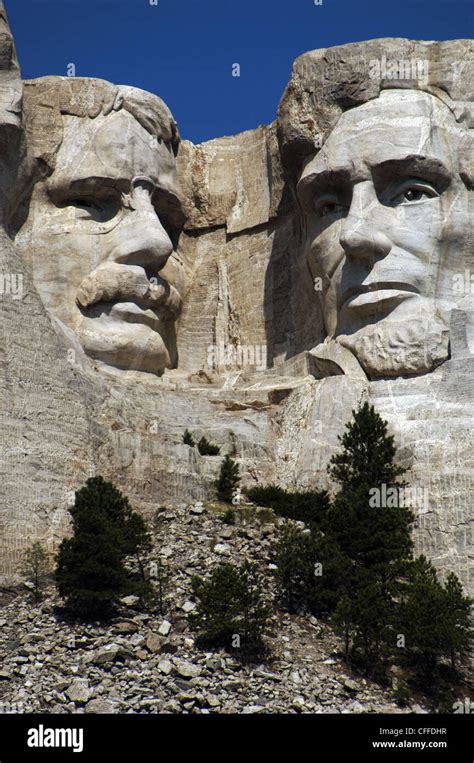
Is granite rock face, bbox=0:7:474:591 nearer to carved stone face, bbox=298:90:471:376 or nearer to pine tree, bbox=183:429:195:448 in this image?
carved stone face, bbox=298:90:471:376

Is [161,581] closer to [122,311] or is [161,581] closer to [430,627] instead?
[430,627]

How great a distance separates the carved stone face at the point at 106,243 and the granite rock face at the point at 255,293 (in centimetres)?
4

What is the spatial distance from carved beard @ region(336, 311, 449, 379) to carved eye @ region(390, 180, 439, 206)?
82.3 inches

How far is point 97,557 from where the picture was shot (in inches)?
1130

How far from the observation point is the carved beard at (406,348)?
34.2m

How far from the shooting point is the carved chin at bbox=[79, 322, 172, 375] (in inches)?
1400

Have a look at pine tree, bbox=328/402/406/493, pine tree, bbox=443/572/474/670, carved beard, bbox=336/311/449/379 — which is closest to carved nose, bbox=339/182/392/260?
carved beard, bbox=336/311/449/379

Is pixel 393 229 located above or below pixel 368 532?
above

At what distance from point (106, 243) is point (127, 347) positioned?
2004 mm

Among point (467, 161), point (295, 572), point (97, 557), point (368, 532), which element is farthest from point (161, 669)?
point (467, 161)

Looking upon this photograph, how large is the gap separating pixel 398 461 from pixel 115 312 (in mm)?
6051

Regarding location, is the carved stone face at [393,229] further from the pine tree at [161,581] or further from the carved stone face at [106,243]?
the pine tree at [161,581]

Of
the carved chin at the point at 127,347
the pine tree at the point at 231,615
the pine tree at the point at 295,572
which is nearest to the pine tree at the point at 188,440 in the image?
the carved chin at the point at 127,347

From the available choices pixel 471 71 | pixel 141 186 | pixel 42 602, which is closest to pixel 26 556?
pixel 42 602
